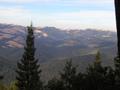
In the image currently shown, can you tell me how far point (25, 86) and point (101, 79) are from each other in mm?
44668

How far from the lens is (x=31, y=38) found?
7712cm

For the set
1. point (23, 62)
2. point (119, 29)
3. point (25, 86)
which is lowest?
point (25, 86)

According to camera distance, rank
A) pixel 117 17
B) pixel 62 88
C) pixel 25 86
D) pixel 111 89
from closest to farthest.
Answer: pixel 117 17 < pixel 111 89 < pixel 62 88 < pixel 25 86

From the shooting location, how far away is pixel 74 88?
1200 inches

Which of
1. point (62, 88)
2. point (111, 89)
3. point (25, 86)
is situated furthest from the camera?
point (25, 86)

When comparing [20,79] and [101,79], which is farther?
[20,79]

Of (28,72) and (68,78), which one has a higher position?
(68,78)

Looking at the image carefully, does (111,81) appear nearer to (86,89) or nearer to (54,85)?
(86,89)

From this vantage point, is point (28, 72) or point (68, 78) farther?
point (28, 72)

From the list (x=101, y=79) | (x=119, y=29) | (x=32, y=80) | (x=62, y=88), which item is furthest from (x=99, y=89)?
(x=32, y=80)

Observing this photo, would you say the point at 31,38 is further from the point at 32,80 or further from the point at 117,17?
the point at 117,17

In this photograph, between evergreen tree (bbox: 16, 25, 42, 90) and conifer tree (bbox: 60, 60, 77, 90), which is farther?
evergreen tree (bbox: 16, 25, 42, 90)

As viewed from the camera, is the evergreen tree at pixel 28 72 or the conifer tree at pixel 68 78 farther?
the evergreen tree at pixel 28 72

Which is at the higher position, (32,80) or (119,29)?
(119,29)
